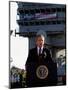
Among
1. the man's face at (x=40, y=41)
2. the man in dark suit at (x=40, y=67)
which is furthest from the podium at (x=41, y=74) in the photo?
the man's face at (x=40, y=41)

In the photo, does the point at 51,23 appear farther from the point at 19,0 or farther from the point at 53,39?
the point at 19,0

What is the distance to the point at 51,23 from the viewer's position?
11.0 ft

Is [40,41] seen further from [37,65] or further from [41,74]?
[41,74]

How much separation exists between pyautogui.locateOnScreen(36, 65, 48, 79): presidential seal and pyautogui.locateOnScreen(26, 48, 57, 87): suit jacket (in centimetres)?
3

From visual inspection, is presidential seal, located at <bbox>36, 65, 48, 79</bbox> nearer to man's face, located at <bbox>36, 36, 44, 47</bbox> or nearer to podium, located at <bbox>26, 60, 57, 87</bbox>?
podium, located at <bbox>26, 60, 57, 87</bbox>

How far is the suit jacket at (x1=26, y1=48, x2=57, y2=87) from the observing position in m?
3.27

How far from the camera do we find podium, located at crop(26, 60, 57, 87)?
3.28m

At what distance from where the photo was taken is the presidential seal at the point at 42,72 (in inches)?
130

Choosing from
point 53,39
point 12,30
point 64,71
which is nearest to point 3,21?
point 12,30

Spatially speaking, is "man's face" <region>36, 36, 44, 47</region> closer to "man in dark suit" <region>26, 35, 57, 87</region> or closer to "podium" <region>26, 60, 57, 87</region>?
"man in dark suit" <region>26, 35, 57, 87</region>

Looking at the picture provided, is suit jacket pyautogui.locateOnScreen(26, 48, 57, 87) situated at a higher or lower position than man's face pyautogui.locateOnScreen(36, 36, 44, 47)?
lower

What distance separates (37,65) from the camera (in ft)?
10.9

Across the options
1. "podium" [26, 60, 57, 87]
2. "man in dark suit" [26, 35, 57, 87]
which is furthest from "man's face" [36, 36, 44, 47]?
"podium" [26, 60, 57, 87]

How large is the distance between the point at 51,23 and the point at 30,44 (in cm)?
34
